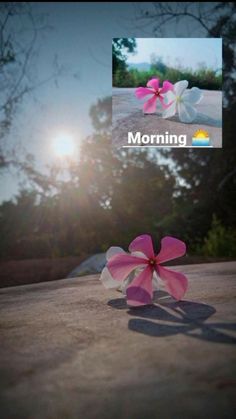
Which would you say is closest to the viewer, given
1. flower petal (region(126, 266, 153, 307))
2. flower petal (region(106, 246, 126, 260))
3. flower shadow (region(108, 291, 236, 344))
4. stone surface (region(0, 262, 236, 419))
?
stone surface (region(0, 262, 236, 419))

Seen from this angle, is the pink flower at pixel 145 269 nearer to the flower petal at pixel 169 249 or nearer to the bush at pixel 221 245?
the flower petal at pixel 169 249

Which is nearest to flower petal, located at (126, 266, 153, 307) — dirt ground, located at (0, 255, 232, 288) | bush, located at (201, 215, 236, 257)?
dirt ground, located at (0, 255, 232, 288)

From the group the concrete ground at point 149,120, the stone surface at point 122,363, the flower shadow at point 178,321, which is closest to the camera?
the stone surface at point 122,363

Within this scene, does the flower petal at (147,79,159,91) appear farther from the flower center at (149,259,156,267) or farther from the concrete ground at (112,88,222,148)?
the flower center at (149,259,156,267)

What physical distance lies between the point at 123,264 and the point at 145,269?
5 centimetres

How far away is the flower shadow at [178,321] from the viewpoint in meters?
0.50

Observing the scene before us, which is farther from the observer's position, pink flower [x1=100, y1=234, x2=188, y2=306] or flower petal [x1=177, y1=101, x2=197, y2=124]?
flower petal [x1=177, y1=101, x2=197, y2=124]

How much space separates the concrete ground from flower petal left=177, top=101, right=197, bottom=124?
0.02 metres

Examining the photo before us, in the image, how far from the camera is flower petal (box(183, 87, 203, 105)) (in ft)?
5.24

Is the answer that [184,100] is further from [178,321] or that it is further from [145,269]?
[178,321]

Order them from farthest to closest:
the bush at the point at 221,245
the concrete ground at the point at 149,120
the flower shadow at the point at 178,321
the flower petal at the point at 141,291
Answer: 1. the bush at the point at 221,245
2. the concrete ground at the point at 149,120
3. the flower petal at the point at 141,291
4. the flower shadow at the point at 178,321

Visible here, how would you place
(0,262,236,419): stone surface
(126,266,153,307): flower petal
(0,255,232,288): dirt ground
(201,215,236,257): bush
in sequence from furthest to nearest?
(201,215,236,257): bush, (0,255,232,288): dirt ground, (126,266,153,307): flower petal, (0,262,236,419): stone surface

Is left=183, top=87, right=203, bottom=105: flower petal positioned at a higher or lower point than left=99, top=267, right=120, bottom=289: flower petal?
higher

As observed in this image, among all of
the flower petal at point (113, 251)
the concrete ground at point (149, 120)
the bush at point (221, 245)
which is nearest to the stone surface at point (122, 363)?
the flower petal at point (113, 251)
